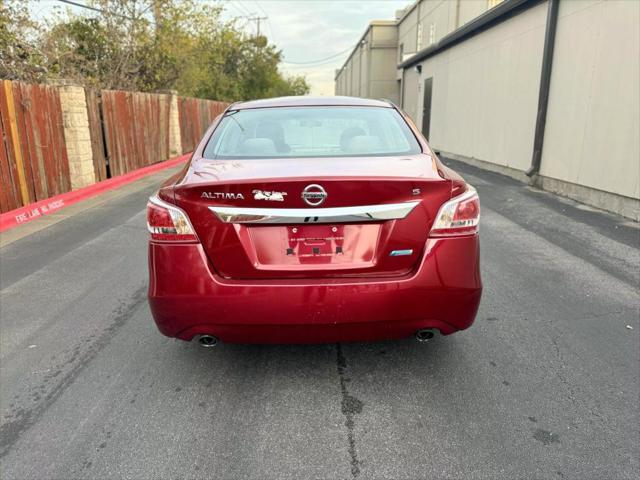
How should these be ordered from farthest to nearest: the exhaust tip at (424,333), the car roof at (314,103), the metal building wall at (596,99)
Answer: the metal building wall at (596,99)
the car roof at (314,103)
the exhaust tip at (424,333)

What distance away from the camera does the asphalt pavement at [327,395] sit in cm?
228

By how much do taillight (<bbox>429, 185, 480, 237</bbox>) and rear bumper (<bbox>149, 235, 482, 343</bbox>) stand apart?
0.15 ft

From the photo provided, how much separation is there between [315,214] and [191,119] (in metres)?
18.8

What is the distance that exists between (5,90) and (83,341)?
5.85 meters

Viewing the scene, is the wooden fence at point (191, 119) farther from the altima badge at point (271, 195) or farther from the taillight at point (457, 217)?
the taillight at point (457, 217)

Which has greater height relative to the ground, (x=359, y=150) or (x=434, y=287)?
(x=359, y=150)

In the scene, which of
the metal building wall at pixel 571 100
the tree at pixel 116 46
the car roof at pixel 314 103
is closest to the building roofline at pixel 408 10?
the tree at pixel 116 46

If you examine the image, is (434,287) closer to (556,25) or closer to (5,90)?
(5,90)

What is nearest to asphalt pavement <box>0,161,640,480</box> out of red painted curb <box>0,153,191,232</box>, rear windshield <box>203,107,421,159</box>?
rear windshield <box>203,107,421,159</box>

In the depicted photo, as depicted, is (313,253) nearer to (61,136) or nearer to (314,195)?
(314,195)

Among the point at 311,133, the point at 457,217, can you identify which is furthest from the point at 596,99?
the point at 457,217

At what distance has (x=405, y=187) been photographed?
2.46 meters

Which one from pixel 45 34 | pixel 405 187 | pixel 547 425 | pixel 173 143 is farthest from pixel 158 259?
pixel 173 143

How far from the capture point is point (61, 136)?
9234 millimetres
